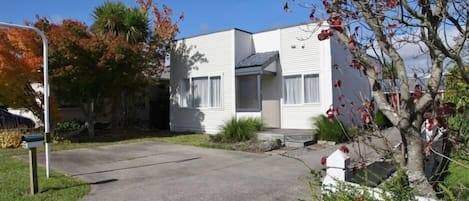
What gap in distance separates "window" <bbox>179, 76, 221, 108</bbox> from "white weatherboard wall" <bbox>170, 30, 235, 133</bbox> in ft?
0.83

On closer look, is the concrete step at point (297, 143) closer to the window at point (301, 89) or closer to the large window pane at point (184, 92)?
the window at point (301, 89)

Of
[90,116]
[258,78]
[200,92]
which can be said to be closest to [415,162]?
[258,78]

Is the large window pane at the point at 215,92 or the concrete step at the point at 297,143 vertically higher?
the large window pane at the point at 215,92

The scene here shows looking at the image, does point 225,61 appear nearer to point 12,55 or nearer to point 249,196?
point 12,55

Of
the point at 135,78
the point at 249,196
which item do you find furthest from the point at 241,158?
the point at 135,78

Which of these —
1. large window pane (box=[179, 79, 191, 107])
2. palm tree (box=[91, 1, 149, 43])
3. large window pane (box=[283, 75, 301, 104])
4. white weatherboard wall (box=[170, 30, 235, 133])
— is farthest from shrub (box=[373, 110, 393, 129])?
palm tree (box=[91, 1, 149, 43])

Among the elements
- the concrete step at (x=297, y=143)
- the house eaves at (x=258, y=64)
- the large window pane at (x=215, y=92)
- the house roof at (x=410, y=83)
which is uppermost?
the house eaves at (x=258, y=64)

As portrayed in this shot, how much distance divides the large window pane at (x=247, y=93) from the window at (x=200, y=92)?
3.48 ft

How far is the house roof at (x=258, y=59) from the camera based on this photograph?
17.0 metres

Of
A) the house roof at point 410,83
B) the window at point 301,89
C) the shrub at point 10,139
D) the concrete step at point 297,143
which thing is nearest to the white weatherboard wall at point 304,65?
the window at point 301,89

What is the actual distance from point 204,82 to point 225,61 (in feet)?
5.63

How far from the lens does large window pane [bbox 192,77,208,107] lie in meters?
19.1

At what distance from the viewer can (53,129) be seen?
1686cm

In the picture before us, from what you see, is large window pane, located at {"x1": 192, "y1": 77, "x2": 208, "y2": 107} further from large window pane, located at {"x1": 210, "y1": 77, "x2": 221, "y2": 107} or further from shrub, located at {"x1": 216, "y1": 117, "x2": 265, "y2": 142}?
shrub, located at {"x1": 216, "y1": 117, "x2": 265, "y2": 142}
